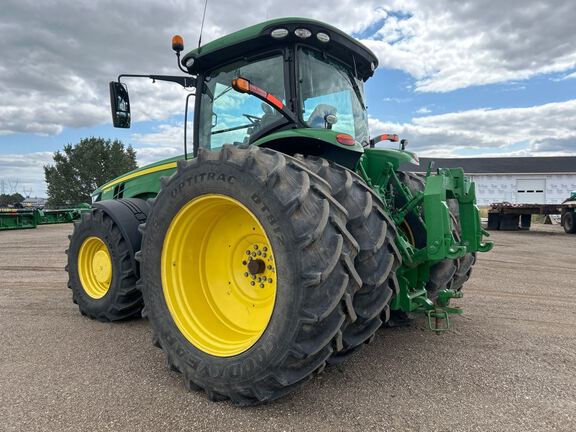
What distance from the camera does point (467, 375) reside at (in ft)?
9.16

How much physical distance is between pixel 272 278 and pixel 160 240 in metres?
0.78

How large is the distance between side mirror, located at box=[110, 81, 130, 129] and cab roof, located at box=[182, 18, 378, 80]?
2.45 ft

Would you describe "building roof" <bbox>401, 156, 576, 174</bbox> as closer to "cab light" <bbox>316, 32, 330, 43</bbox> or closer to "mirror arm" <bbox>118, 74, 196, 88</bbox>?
"mirror arm" <bbox>118, 74, 196, 88</bbox>

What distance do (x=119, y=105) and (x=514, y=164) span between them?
4271 cm

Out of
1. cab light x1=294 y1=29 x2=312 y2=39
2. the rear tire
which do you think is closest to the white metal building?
the rear tire

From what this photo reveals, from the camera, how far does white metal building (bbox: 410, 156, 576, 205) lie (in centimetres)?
3691

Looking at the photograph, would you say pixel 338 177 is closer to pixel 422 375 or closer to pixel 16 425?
pixel 422 375

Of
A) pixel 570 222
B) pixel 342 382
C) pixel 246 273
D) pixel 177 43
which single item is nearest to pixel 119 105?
pixel 177 43

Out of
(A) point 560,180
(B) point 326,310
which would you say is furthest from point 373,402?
(A) point 560,180

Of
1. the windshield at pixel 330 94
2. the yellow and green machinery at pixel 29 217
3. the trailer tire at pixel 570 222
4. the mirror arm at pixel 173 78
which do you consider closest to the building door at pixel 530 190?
the trailer tire at pixel 570 222

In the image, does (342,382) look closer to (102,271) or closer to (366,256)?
(366,256)

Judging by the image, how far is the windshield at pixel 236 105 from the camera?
10.8ft

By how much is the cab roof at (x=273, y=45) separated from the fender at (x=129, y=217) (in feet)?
4.62

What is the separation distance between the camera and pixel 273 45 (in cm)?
325
